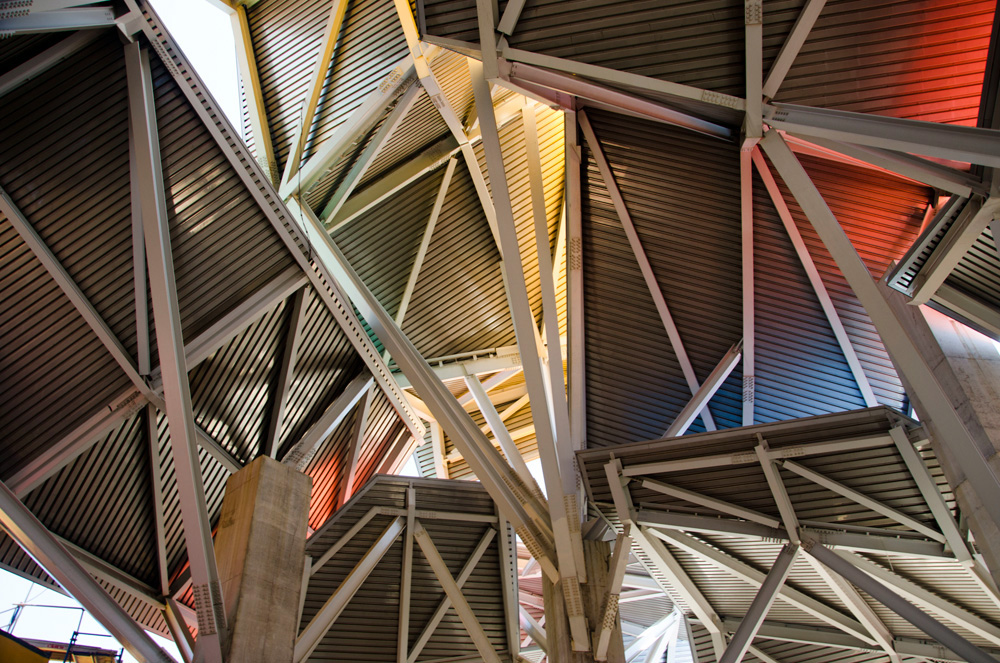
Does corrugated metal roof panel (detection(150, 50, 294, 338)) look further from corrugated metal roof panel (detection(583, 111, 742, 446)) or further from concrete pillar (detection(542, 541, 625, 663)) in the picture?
concrete pillar (detection(542, 541, 625, 663))

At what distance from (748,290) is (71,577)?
549 inches

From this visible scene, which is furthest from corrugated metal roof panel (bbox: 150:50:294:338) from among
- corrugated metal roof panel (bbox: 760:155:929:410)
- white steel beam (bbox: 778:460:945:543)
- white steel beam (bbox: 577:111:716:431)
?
white steel beam (bbox: 778:460:945:543)

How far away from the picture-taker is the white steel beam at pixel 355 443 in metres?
19.5

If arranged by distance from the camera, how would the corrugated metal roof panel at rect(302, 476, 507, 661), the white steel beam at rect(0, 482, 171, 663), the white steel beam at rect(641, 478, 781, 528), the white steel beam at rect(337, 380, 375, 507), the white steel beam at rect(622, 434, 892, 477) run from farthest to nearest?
the corrugated metal roof panel at rect(302, 476, 507, 661), the white steel beam at rect(337, 380, 375, 507), the white steel beam at rect(641, 478, 781, 528), the white steel beam at rect(622, 434, 892, 477), the white steel beam at rect(0, 482, 171, 663)

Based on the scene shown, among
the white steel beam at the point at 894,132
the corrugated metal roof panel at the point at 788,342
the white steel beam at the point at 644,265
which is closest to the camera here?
the white steel beam at the point at 894,132

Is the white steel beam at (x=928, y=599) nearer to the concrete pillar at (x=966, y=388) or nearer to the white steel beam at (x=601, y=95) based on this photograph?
the concrete pillar at (x=966, y=388)

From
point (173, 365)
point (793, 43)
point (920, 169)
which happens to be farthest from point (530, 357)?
point (920, 169)

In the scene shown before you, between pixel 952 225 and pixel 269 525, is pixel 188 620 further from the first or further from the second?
pixel 952 225

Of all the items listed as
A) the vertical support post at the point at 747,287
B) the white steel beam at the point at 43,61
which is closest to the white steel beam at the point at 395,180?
the vertical support post at the point at 747,287

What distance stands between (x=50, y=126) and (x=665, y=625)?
3004 centimetres

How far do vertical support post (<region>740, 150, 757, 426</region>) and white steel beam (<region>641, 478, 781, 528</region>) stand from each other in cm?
233

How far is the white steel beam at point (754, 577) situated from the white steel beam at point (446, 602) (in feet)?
17.5

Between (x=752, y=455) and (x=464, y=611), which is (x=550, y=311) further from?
(x=464, y=611)

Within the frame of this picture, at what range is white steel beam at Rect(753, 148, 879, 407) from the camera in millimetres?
16109
